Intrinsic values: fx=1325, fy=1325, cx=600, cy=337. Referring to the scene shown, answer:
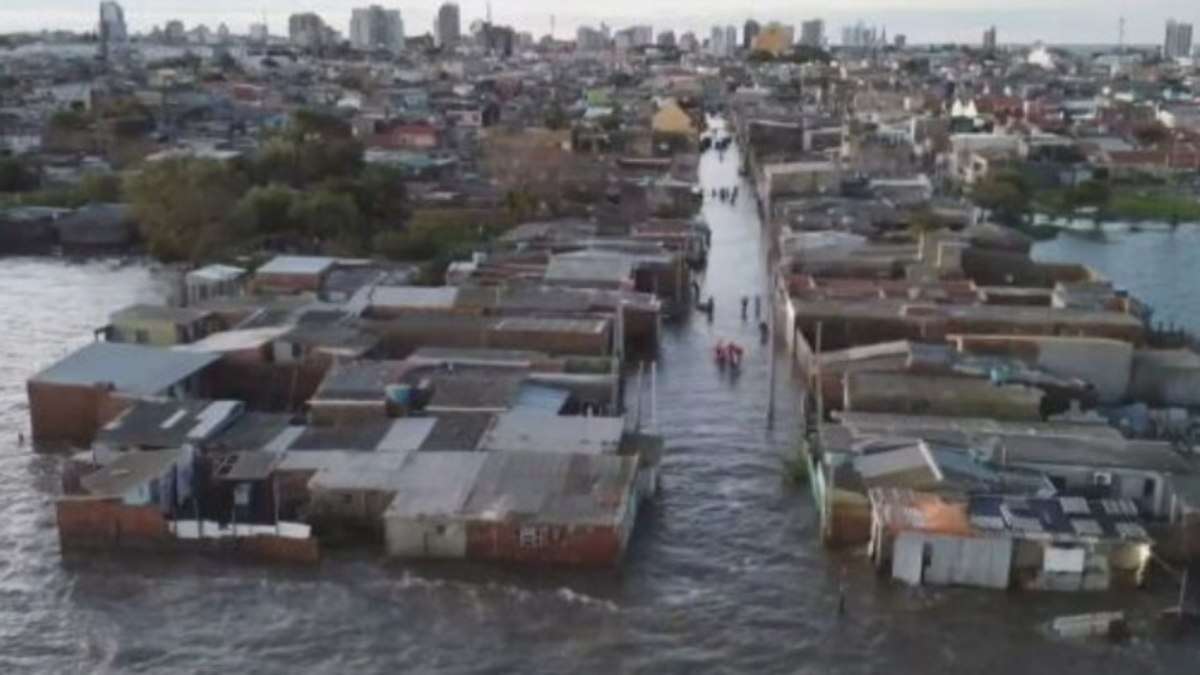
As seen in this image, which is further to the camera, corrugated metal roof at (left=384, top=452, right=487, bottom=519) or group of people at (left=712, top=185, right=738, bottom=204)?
group of people at (left=712, top=185, right=738, bottom=204)

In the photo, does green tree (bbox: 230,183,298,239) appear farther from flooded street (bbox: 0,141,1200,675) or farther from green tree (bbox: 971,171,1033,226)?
green tree (bbox: 971,171,1033,226)

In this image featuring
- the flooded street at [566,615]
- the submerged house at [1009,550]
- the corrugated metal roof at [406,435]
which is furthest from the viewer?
the corrugated metal roof at [406,435]

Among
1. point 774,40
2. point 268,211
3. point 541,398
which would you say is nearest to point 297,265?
point 268,211

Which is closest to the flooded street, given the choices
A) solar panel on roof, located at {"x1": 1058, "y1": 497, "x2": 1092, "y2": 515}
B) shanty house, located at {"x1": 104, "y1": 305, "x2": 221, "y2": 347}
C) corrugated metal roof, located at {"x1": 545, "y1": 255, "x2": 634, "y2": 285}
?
solar panel on roof, located at {"x1": 1058, "y1": 497, "x2": 1092, "y2": 515}

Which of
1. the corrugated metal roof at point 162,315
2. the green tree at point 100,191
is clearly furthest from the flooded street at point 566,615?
the green tree at point 100,191

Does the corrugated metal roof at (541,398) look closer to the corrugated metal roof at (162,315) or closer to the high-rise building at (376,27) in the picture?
the corrugated metal roof at (162,315)

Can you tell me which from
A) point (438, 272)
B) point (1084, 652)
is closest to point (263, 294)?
→ point (438, 272)

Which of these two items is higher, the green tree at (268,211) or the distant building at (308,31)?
the distant building at (308,31)

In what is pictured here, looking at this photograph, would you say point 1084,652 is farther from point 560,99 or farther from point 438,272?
point 560,99
